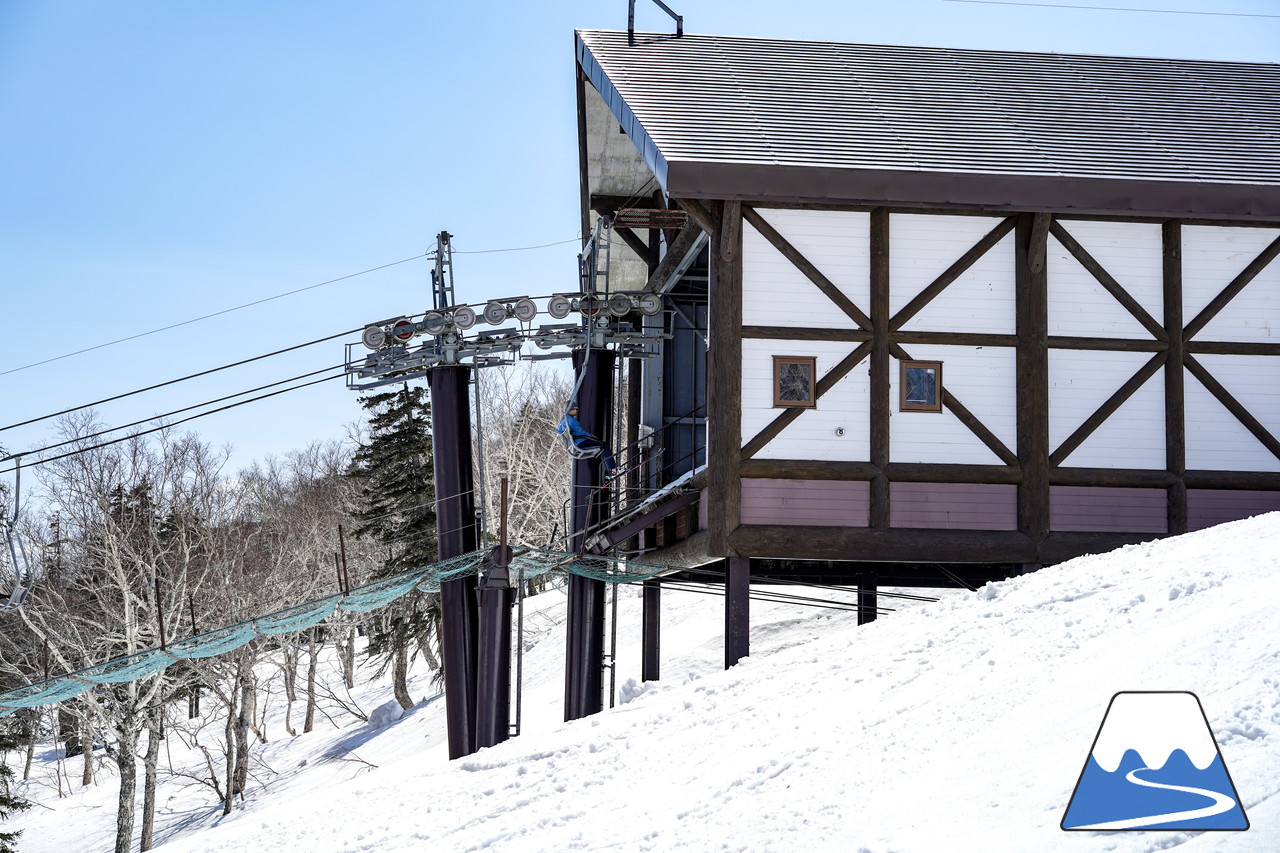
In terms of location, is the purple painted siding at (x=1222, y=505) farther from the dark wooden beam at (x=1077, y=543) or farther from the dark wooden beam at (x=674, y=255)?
the dark wooden beam at (x=674, y=255)

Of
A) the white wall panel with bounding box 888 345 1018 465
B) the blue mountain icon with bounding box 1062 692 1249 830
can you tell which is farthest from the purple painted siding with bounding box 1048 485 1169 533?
the blue mountain icon with bounding box 1062 692 1249 830

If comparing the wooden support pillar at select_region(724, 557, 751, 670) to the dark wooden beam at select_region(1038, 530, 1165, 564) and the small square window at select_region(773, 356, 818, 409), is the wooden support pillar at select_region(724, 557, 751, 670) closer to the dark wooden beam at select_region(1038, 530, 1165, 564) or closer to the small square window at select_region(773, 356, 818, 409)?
the small square window at select_region(773, 356, 818, 409)

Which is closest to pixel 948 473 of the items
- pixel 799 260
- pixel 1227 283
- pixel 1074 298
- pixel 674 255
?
pixel 1074 298

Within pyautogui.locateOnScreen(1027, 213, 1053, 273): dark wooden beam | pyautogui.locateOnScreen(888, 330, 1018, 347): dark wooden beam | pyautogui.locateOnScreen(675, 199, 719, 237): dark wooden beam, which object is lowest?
pyautogui.locateOnScreen(888, 330, 1018, 347): dark wooden beam

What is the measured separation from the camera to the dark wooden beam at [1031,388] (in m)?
16.0

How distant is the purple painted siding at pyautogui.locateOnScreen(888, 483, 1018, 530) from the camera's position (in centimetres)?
1586

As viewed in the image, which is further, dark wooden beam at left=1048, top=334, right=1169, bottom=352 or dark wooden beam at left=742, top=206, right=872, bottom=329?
dark wooden beam at left=1048, top=334, right=1169, bottom=352

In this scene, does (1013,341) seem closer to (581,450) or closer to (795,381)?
(795,381)

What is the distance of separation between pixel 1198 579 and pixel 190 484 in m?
46.9

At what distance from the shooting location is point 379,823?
36.7 feet

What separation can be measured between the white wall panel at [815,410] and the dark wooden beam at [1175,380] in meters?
3.96

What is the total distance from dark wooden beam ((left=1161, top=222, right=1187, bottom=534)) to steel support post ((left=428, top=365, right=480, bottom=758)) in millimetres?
10864

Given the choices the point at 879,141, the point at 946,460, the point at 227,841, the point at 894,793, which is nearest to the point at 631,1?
the point at 879,141

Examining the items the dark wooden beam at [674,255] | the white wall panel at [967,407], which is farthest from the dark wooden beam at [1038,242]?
the dark wooden beam at [674,255]
